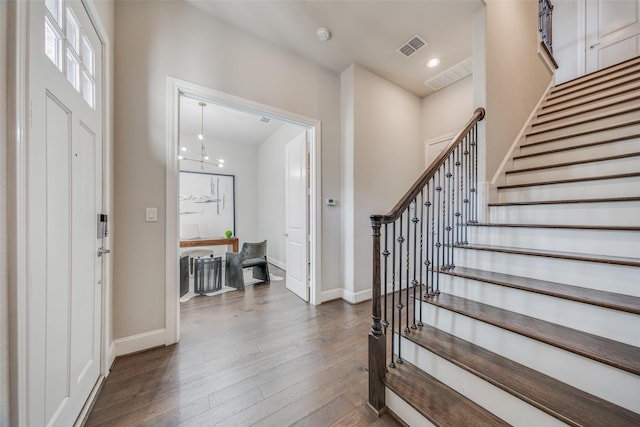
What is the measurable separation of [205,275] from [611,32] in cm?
781

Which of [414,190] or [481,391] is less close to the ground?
[414,190]

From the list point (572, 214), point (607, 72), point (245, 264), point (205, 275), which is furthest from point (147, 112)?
point (607, 72)

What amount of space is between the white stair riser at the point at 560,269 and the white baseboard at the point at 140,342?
2.64 metres

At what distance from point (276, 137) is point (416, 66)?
3.06m

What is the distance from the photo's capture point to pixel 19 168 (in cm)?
80

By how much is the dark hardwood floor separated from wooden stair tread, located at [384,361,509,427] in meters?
0.20

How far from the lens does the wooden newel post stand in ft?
4.41

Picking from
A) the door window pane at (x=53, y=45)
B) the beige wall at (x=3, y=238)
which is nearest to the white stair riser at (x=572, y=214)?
the beige wall at (x=3, y=238)

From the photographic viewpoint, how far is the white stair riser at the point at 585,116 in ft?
7.28

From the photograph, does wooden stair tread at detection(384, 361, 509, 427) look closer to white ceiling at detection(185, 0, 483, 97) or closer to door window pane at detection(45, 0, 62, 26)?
door window pane at detection(45, 0, 62, 26)

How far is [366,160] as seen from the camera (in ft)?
10.3

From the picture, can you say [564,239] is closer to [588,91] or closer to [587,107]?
[587,107]

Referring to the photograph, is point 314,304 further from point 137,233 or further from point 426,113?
point 426,113

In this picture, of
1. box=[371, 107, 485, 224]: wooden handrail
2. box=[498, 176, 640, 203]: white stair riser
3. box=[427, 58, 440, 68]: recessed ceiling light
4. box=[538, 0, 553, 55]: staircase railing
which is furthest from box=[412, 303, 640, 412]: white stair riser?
box=[538, 0, 553, 55]: staircase railing
